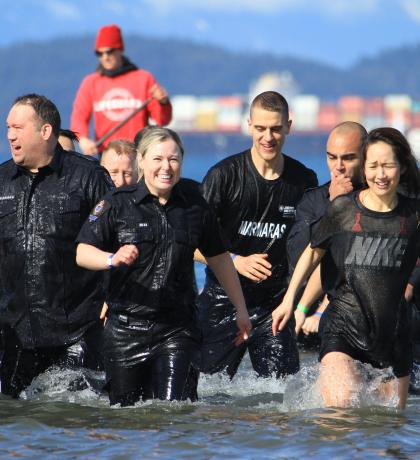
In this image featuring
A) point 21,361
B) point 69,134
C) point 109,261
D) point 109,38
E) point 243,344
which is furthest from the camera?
point 109,38

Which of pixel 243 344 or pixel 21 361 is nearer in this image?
pixel 21 361

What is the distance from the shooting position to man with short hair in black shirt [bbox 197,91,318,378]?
8531mm

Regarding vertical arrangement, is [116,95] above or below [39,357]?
above

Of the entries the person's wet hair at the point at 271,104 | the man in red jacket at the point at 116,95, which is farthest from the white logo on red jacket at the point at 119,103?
the person's wet hair at the point at 271,104

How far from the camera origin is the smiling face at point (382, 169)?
6.85 m

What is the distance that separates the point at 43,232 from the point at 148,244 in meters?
0.96

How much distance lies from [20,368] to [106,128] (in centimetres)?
635

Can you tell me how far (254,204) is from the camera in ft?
28.1

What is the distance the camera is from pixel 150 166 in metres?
6.83

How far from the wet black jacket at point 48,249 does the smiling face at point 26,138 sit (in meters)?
0.08

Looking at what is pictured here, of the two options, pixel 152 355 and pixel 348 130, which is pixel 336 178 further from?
pixel 152 355

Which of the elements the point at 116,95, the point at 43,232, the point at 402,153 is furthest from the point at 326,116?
the point at 402,153

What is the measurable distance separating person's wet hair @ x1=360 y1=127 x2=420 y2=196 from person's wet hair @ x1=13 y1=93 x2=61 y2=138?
197cm

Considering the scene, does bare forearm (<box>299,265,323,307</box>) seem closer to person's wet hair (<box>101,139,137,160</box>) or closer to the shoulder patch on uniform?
the shoulder patch on uniform
